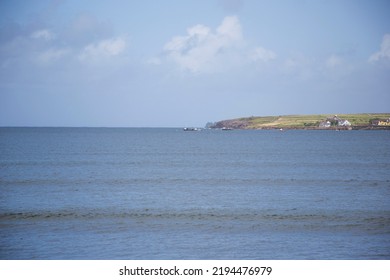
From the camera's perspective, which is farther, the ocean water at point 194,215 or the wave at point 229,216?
the wave at point 229,216

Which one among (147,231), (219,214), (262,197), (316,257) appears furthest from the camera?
(262,197)

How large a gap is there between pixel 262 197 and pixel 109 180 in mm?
17278

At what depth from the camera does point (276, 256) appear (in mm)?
22234

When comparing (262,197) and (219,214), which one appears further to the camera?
(262,197)

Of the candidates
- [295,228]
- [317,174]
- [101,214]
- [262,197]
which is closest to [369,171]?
[317,174]

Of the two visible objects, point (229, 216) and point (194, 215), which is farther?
point (194, 215)

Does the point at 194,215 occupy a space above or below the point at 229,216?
above

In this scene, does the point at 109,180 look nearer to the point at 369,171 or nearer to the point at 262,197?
the point at 262,197

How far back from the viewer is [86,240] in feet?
81.3

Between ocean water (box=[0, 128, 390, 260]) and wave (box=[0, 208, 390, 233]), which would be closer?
ocean water (box=[0, 128, 390, 260])
